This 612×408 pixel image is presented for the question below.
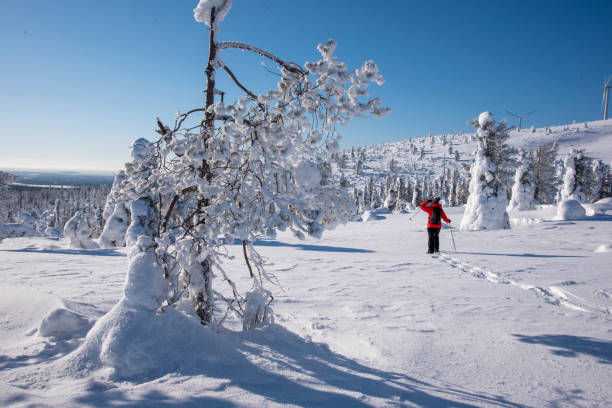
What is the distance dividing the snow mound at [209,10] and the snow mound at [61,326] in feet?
11.9

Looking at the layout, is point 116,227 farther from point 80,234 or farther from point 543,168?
point 543,168

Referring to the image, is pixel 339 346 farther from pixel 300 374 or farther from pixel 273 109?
pixel 273 109

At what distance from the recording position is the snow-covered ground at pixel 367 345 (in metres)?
2.11

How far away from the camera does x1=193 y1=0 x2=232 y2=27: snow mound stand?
3057 mm

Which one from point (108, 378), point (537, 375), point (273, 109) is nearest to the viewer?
point (108, 378)

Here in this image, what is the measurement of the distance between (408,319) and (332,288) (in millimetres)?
1960

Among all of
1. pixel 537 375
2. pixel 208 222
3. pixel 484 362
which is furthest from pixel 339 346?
pixel 208 222

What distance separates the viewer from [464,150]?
14575 cm

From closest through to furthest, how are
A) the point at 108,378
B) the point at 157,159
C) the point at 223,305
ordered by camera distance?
1. the point at 108,378
2. the point at 157,159
3. the point at 223,305

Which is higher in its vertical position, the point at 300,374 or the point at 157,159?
the point at 157,159

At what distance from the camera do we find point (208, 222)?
3.02m

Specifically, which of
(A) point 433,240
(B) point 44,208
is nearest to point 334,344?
(A) point 433,240

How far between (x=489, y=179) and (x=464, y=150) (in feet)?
489

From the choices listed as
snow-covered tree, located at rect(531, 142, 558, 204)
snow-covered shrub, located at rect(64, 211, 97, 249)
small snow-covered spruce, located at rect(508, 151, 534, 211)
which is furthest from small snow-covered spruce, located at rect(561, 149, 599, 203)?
snow-covered shrub, located at rect(64, 211, 97, 249)
